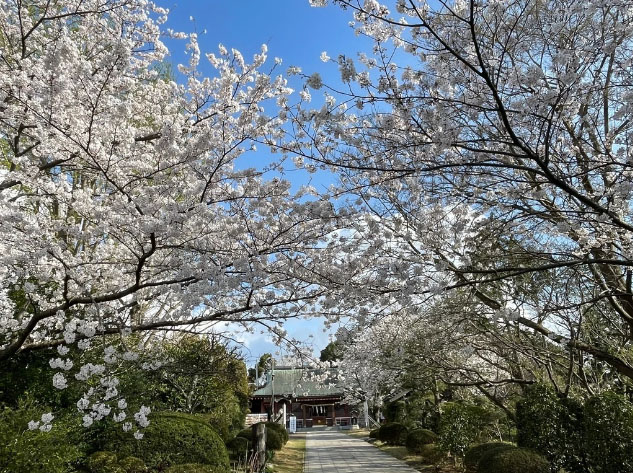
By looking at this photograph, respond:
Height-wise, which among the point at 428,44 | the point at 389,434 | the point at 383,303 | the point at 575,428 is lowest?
the point at 389,434

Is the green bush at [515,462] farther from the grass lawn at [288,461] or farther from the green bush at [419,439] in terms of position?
the green bush at [419,439]

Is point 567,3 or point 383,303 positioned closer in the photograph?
point 567,3

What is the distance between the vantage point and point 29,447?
174 inches

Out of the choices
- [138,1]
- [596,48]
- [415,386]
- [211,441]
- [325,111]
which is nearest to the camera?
[596,48]

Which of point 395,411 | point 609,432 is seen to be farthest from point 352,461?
point 609,432

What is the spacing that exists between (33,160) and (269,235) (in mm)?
3069

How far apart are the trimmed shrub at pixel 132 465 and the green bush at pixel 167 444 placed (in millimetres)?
266

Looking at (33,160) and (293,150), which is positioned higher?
(33,160)

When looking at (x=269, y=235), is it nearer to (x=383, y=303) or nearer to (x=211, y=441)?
(x=383, y=303)

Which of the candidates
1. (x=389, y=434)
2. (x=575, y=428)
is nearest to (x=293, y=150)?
(x=575, y=428)

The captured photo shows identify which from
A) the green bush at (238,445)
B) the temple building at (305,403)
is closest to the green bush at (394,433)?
the green bush at (238,445)

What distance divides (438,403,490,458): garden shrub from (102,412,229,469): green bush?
6.69m

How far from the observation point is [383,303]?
545 centimetres

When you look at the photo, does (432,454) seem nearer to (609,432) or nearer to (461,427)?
(461,427)
